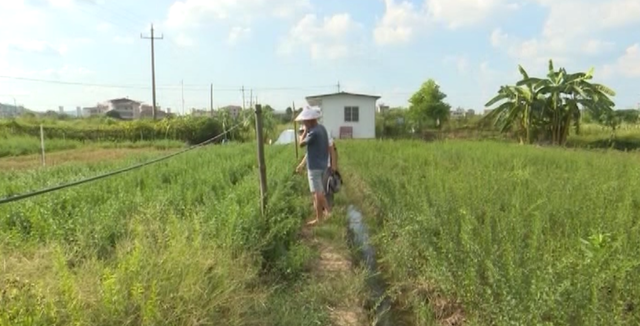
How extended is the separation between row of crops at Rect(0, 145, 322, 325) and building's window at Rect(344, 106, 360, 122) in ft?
74.9

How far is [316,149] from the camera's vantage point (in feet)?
19.3

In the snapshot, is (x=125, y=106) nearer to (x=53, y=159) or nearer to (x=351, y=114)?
(x=351, y=114)

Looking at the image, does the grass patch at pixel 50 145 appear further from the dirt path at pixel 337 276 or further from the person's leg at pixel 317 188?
the dirt path at pixel 337 276

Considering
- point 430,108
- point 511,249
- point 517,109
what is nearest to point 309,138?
point 511,249

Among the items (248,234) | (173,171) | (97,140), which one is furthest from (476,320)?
(97,140)

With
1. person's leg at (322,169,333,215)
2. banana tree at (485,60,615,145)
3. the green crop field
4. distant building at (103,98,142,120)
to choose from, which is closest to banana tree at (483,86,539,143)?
banana tree at (485,60,615,145)

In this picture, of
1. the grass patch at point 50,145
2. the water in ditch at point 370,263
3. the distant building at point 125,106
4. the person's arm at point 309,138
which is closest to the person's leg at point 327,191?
the water in ditch at point 370,263

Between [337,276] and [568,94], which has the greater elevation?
[568,94]

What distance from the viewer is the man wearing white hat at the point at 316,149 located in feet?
19.0

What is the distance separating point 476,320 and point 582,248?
1155mm

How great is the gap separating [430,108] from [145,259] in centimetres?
3078

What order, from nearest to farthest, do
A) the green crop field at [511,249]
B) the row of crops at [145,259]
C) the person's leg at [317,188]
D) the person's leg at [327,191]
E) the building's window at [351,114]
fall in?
1. the row of crops at [145,259]
2. the green crop field at [511,249]
3. the person's leg at [317,188]
4. the person's leg at [327,191]
5. the building's window at [351,114]

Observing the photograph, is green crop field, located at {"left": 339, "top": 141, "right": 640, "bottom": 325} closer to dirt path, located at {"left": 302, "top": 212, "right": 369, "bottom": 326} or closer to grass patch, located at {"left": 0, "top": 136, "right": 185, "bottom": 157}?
dirt path, located at {"left": 302, "top": 212, "right": 369, "bottom": 326}

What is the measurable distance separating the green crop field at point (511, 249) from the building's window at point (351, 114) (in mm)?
20962
